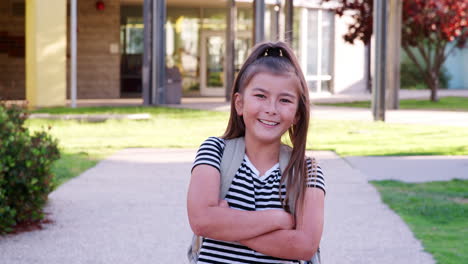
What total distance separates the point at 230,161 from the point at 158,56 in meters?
21.0

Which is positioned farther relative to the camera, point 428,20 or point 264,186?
point 428,20

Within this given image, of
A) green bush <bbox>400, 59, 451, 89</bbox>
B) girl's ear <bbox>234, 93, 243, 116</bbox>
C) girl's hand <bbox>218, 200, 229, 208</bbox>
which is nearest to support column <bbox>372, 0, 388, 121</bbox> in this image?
girl's ear <bbox>234, 93, 243, 116</bbox>

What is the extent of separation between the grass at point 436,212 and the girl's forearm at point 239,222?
3.39 metres

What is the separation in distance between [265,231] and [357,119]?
1690 centimetres

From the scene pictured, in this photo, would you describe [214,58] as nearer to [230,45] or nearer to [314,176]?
[230,45]

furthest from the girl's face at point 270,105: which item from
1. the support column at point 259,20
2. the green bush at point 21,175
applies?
the support column at point 259,20

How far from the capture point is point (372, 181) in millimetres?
9805

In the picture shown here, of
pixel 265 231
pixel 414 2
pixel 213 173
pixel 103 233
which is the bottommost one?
pixel 103 233

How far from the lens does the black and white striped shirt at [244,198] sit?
110 inches

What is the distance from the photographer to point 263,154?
2900 millimetres

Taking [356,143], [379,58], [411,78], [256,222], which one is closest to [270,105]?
[256,222]

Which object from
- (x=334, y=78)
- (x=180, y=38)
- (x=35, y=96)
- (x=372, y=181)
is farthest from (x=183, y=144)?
(x=334, y=78)

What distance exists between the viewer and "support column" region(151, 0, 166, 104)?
23.6 meters

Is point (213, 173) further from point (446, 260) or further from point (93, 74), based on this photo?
point (93, 74)
